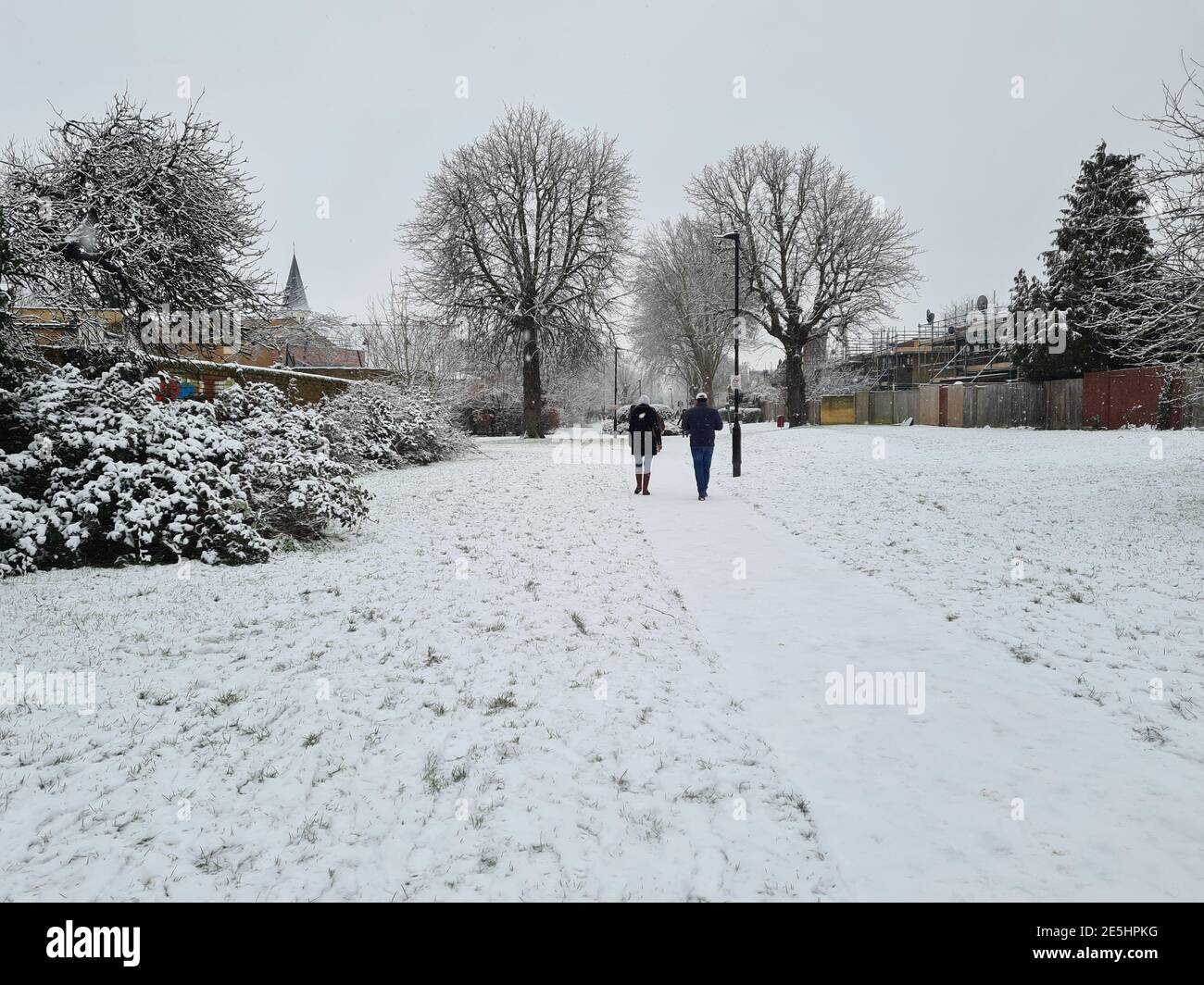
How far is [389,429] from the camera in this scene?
773 inches

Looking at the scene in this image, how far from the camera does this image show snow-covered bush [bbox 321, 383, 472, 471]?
57.8 ft

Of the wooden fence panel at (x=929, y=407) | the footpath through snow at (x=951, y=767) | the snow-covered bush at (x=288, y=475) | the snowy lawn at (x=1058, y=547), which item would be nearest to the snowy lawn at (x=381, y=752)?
the footpath through snow at (x=951, y=767)

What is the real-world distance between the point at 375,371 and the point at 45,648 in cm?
2225

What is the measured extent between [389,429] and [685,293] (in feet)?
76.8

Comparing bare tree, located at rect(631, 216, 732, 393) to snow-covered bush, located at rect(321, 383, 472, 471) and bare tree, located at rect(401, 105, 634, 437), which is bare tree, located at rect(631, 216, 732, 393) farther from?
snow-covered bush, located at rect(321, 383, 472, 471)

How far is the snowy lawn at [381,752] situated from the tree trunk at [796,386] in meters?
28.6

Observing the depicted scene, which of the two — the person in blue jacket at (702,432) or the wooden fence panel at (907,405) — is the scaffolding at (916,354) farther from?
the person in blue jacket at (702,432)

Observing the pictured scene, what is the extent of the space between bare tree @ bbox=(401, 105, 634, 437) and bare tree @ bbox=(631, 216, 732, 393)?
627cm

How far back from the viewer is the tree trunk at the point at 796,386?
1293 inches

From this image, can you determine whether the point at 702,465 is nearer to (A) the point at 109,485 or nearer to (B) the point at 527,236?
(A) the point at 109,485

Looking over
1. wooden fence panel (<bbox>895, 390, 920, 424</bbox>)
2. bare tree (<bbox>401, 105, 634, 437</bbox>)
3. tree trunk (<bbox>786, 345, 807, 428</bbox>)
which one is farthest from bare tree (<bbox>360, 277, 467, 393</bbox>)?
wooden fence panel (<bbox>895, 390, 920, 424</bbox>)

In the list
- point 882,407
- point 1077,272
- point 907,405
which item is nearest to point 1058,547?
point 1077,272

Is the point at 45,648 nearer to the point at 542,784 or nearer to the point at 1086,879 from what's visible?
the point at 542,784
